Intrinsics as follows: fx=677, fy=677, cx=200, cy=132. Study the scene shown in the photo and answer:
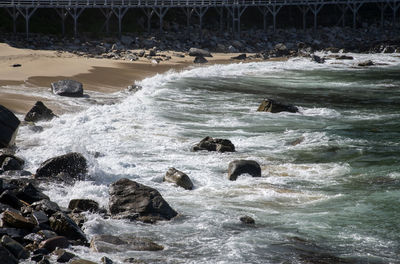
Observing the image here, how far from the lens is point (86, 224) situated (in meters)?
13.9

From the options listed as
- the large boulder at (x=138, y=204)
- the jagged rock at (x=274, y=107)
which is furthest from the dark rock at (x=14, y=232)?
the jagged rock at (x=274, y=107)

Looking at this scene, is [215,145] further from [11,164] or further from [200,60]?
[200,60]

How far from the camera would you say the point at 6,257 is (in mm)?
11219

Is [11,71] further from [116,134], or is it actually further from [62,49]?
[116,134]

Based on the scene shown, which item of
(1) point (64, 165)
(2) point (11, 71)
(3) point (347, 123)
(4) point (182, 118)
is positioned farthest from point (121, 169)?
(2) point (11, 71)

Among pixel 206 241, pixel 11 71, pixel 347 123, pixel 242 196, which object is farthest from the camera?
pixel 11 71

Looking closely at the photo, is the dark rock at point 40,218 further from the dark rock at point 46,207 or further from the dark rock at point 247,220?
the dark rock at point 247,220

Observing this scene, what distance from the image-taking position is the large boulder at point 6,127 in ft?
64.5

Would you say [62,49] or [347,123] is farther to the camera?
[62,49]

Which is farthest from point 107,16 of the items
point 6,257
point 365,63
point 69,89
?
point 6,257

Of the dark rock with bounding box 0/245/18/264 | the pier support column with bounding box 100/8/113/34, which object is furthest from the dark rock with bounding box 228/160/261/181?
the pier support column with bounding box 100/8/113/34

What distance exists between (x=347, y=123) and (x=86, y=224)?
15.4 m

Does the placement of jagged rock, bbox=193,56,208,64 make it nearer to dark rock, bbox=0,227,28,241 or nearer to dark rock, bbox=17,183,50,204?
dark rock, bbox=17,183,50,204

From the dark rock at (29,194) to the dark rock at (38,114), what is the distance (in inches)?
418
